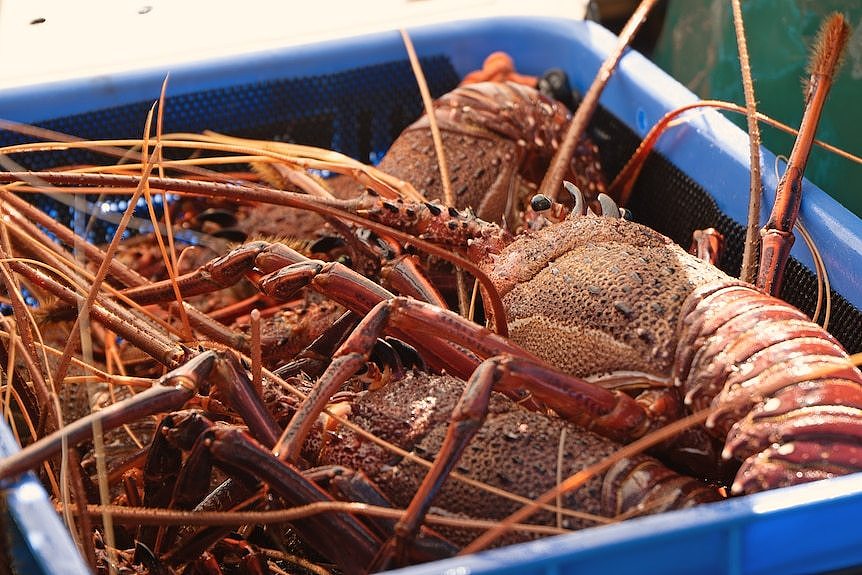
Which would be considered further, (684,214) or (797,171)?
(684,214)

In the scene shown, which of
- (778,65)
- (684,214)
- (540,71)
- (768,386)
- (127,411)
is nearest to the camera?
(127,411)

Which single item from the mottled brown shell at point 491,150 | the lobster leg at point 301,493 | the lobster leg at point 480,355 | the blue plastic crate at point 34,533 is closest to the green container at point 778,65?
the mottled brown shell at point 491,150

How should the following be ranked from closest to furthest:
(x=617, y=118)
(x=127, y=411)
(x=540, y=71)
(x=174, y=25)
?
(x=127, y=411) → (x=617, y=118) → (x=174, y=25) → (x=540, y=71)

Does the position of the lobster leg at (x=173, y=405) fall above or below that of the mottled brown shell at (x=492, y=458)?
above

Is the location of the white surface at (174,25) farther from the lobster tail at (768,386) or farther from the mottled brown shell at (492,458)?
the lobster tail at (768,386)

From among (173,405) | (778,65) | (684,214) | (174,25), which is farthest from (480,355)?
(174,25)

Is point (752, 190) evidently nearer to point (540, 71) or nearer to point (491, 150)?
point (491, 150)

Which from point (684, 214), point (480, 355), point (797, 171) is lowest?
point (684, 214)

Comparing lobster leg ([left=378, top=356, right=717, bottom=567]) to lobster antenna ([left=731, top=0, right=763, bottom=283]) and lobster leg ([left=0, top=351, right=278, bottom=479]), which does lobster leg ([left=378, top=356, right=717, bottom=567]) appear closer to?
lobster leg ([left=0, top=351, right=278, bottom=479])
